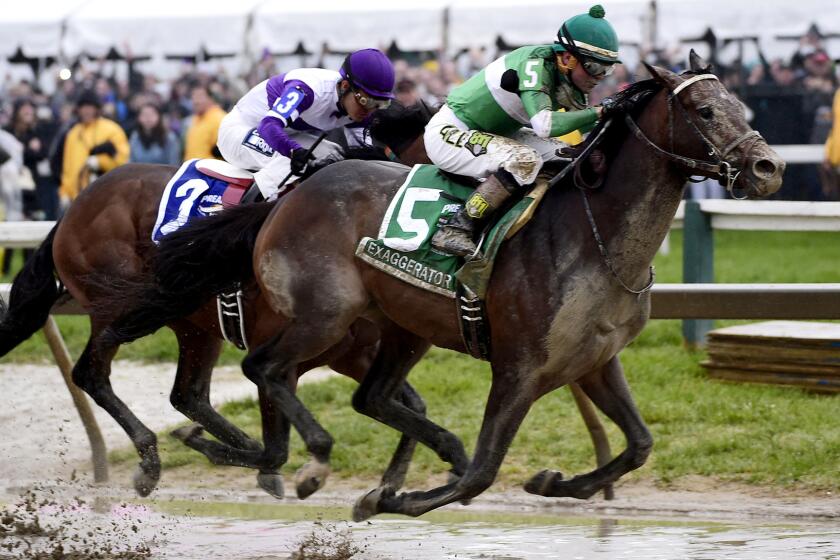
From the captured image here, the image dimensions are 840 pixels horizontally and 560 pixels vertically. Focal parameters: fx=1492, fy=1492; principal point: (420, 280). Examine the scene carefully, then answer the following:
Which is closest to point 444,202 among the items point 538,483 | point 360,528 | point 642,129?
point 642,129

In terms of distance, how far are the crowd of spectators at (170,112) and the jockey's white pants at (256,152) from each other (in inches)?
245

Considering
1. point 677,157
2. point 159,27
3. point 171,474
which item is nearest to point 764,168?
point 677,157

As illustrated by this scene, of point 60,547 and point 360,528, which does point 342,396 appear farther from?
point 60,547

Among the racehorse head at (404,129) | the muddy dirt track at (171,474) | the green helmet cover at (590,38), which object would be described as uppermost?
the green helmet cover at (590,38)

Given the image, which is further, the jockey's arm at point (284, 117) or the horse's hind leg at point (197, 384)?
the horse's hind leg at point (197, 384)

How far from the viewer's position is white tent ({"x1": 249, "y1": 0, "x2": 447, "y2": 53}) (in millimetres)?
17984

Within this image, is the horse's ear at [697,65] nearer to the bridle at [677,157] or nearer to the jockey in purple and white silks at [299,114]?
the bridle at [677,157]

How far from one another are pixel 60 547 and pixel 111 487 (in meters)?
1.83

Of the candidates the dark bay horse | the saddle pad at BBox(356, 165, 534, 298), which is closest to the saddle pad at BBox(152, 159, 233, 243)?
the dark bay horse

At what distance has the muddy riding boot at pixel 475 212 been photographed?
20.1 ft

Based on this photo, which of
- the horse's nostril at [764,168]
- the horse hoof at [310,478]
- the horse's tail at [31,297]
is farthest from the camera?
the horse's tail at [31,297]

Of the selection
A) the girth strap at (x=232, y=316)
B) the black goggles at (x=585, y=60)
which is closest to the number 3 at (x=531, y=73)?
the black goggles at (x=585, y=60)

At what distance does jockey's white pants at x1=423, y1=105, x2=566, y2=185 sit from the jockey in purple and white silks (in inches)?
23.7

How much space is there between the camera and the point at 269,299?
21.8 feet
